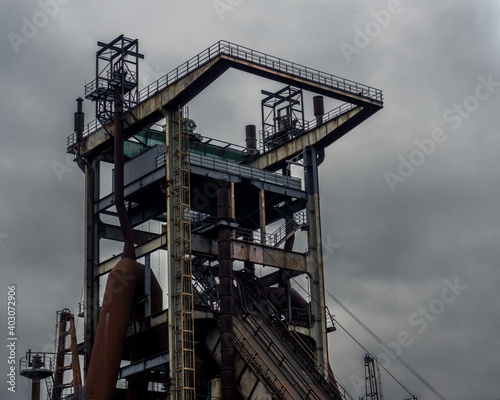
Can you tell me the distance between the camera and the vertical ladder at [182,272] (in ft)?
185

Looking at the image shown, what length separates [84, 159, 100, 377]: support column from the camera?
215 feet

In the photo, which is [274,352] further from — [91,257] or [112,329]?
[91,257]

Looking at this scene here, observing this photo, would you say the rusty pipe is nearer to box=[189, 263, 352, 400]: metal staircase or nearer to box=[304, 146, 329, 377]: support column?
box=[189, 263, 352, 400]: metal staircase

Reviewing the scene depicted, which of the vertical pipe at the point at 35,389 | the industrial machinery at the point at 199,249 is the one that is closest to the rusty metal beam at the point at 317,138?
the industrial machinery at the point at 199,249

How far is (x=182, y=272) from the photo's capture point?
58125mm

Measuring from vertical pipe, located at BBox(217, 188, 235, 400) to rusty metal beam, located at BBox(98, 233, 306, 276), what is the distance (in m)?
1.57

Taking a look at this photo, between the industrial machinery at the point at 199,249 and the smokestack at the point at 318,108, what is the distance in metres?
0.09

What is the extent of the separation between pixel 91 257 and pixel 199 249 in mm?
10055

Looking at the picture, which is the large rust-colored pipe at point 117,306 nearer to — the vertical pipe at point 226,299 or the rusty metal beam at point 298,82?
the vertical pipe at point 226,299

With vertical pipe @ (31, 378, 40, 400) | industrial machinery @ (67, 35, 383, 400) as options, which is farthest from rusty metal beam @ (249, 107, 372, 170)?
vertical pipe @ (31, 378, 40, 400)

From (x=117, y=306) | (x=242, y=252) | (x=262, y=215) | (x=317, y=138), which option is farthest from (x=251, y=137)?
(x=117, y=306)

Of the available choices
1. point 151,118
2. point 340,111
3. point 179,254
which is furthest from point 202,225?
point 340,111

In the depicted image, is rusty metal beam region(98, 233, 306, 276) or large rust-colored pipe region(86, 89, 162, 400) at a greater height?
rusty metal beam region(98, 233, 306, 276)

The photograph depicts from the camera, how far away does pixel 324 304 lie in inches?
2532
